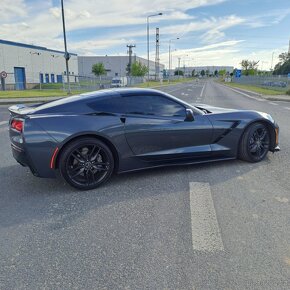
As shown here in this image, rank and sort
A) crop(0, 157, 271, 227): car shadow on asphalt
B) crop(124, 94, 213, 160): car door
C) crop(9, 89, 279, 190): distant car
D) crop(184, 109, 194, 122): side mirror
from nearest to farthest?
1. crop(0, 157, 271, 227): car shadow on asphalt
2. crop(9, 89, 279, 190): distant car
3. crop(124, 94, 213, 160): car door
4. crop(184, 109, 194, 122): side mirror

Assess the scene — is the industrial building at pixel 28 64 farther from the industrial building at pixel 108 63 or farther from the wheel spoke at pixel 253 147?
the industrial building at pixel 108 63

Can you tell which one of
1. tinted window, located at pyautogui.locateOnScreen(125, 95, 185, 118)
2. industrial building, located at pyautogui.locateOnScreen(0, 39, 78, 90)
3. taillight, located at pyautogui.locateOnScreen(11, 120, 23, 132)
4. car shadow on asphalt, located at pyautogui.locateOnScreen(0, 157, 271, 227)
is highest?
industrial building, located at pyautogui.locateOnScreen(0, 39, 78, 90)

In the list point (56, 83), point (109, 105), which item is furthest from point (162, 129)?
point (56, 83)

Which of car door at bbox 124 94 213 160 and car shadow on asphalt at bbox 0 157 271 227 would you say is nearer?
car shadow on asphalt at bbox 0 157 271 227

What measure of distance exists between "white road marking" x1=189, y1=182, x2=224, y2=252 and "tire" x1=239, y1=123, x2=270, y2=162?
137cm

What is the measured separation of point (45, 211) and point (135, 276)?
158 cm

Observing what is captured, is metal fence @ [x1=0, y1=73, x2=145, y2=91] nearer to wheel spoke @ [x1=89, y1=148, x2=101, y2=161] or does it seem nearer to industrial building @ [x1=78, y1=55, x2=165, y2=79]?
wheel spoke @ [x1=89, y1=148, x2=101, y2=161]

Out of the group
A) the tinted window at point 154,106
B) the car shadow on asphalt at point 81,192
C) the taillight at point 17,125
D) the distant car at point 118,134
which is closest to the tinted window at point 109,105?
the distant car at point 118,134

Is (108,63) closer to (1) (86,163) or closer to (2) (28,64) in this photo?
(2) (28,64)

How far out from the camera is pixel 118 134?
405cm

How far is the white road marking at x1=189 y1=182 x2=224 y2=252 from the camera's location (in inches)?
107

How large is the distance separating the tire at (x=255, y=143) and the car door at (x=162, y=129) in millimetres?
750

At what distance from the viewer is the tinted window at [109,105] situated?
161 inches

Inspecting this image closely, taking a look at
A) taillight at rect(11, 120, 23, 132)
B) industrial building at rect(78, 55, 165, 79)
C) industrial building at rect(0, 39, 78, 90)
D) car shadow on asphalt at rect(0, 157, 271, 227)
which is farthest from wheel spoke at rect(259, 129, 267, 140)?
industrial building at rect(78, 55, 165, 79)
